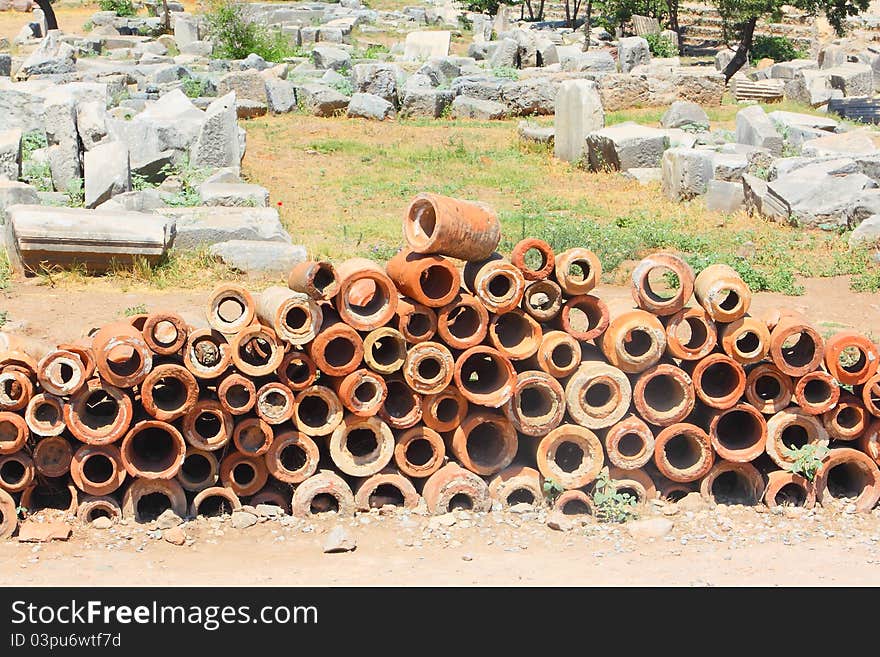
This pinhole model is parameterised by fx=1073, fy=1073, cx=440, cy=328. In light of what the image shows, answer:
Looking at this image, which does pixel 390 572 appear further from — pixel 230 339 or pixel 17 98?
pixel 17 98

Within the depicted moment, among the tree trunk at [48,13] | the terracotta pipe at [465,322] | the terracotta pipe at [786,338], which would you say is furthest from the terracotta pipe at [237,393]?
the tree trunk at [48,13]

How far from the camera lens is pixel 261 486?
6.18m

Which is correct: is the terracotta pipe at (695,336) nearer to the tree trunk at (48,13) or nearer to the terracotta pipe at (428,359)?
the terracotta pipe at (428,359)

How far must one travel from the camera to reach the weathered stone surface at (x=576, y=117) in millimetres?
15797

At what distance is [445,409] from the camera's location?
6281 mm

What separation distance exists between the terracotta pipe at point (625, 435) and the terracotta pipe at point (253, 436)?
1939 millimetres

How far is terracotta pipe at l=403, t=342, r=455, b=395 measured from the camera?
6.03m

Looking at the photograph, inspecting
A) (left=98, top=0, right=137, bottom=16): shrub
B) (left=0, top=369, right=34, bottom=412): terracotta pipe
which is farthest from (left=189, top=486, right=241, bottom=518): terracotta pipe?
(left=98, top=0, right=137, bottom=16): shrub

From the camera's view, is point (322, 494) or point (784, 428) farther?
point (784, 428)

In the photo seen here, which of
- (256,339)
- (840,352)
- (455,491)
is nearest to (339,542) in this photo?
(455,491)

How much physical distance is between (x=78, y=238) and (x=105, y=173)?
7.59 ft

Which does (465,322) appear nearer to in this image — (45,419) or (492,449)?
(492,449)

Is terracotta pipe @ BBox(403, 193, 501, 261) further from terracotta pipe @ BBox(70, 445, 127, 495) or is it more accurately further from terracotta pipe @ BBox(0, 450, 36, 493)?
terracotta pipe @ BBox(0, 450, 36, 493)

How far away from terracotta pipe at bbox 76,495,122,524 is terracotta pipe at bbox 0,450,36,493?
1.04 feet
